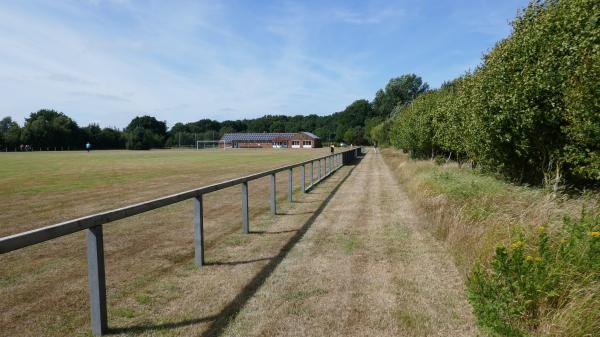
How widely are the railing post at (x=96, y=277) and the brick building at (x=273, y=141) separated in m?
124

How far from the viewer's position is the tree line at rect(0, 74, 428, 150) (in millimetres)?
94875

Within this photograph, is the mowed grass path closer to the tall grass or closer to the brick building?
the tall grass

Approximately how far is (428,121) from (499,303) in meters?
20.7

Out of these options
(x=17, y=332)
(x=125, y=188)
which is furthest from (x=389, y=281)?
(x=125, y=188)

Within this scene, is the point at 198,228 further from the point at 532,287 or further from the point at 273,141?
the point at 273,141

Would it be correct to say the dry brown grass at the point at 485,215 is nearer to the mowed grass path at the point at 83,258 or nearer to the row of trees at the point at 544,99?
the row of trees at the point at 544,99

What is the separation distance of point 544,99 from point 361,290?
6678mm

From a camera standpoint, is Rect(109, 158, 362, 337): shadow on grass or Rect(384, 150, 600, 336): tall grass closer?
Rect(384, 150, 600, 336): tall grass

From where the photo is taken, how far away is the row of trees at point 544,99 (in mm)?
6746

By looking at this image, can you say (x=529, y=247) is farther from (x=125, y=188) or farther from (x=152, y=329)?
(x=125, y=188)

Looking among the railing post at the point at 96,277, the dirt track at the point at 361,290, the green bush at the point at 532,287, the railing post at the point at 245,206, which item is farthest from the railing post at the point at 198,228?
the green bush at the point at 532,287

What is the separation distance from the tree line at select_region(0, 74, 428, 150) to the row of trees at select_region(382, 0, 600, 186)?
104051 millimetres

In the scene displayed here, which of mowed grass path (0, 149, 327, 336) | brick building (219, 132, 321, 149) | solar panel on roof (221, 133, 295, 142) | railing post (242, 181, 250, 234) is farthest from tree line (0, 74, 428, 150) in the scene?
railing post (242, 181, 250, 234)

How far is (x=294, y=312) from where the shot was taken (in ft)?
14.6
